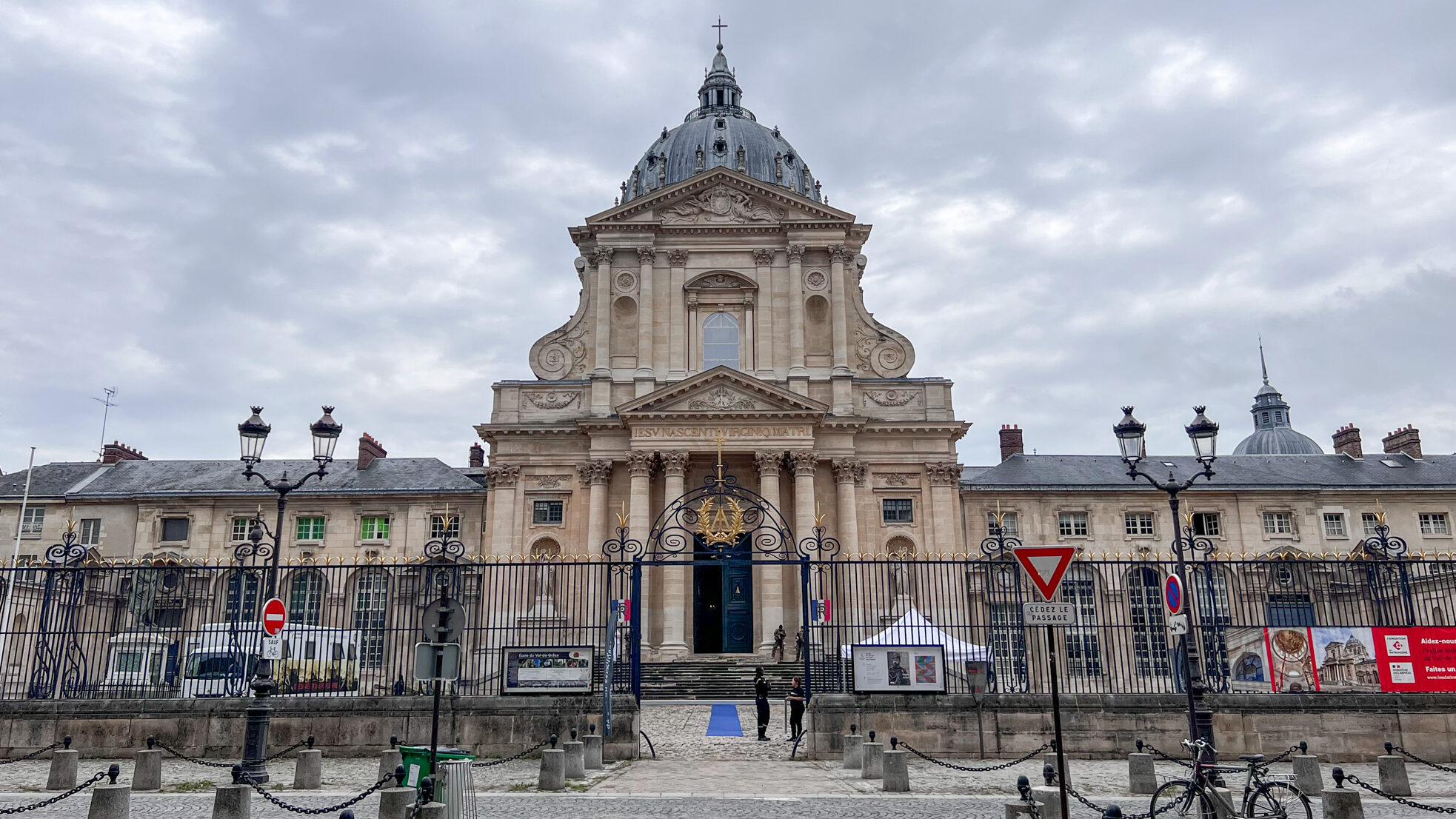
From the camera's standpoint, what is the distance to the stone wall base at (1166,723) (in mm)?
17297

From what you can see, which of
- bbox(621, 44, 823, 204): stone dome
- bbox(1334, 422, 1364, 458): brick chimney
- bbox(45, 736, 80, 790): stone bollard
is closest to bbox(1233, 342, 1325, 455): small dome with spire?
bbox(1334, 422, 1364, 458): brick chimney

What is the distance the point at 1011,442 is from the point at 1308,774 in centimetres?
4042

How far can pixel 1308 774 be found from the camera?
14.0m

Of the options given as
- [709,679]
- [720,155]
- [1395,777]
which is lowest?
[1395,777]

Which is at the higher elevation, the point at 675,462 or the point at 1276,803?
the point at 675,462

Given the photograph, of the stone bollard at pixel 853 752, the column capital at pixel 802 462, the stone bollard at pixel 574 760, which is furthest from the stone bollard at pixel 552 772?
the column capital at pixel 802 462

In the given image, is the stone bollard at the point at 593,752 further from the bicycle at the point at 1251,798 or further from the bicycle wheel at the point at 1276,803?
the bicycle wheel at the point at 1276,803

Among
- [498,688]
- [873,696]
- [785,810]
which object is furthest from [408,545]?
[785,810]

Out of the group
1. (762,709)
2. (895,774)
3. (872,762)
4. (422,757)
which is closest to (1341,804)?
(895,774)

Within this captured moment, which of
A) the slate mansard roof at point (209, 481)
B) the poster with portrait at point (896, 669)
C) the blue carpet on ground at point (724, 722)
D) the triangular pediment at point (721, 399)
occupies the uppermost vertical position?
the triangular pediment at point (721, 399)

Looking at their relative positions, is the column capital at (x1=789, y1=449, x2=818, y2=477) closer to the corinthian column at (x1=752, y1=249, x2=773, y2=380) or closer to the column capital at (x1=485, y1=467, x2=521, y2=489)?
the corinthian column at (x1=752, y1=249, x2=773, y2=380)

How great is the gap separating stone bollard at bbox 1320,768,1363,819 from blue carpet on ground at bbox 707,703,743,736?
1310 centimetres

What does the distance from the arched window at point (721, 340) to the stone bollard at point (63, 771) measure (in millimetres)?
32374

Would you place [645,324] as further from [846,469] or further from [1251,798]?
[1251,798]
